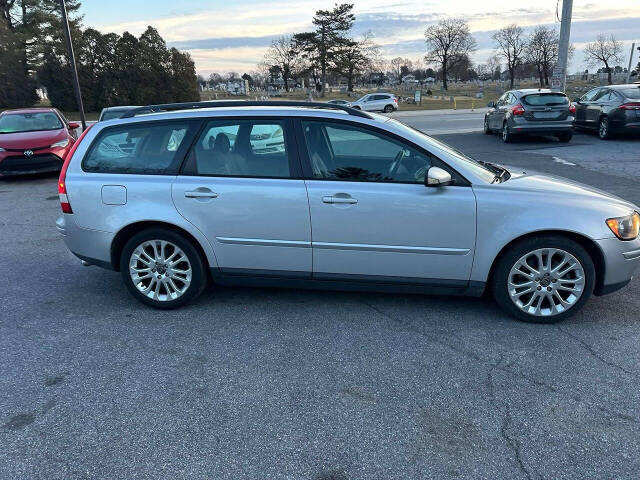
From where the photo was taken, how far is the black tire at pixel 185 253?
13.8 feet

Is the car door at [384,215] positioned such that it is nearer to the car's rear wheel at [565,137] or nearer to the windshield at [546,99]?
the windshield at [546,99]

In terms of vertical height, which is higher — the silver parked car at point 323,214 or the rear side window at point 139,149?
the rear side window at point 139,149

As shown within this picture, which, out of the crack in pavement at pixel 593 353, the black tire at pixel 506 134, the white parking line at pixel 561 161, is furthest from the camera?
the black tire at pixel 506 134

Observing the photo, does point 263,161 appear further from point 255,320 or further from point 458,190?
point 458,190

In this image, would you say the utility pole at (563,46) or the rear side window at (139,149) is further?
the utility pole at (563,46)

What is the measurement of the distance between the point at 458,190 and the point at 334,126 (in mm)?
1116

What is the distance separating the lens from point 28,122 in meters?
11.4

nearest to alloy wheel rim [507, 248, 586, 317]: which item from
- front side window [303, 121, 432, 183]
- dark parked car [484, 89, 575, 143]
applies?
front side window [303, 121, 432, 183]

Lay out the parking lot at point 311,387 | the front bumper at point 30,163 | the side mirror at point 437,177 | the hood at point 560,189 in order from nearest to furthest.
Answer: the parking lot at point 311,387, the side mirror at point 437,177, the hood at point 560,189, the front bumper at point 30,163

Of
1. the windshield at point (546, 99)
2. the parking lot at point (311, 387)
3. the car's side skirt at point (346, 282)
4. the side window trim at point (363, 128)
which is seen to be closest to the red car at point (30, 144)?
the parking lot at point (311, 387)

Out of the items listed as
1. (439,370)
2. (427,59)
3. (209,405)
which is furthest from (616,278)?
(427,59)

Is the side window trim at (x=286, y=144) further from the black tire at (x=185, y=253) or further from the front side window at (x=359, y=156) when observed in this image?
A: the black tire at (x=185, y=253)

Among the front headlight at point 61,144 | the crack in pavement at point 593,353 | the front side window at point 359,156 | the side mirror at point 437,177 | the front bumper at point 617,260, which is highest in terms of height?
the front side window at point 359,156

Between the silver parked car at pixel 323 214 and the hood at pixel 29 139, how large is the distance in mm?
7192
